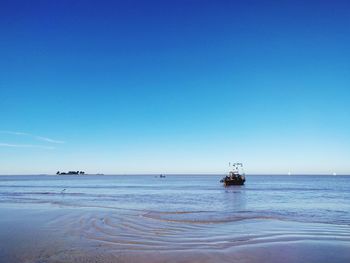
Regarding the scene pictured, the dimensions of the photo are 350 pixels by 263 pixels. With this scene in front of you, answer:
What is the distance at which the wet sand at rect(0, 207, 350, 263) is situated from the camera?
9656 mm

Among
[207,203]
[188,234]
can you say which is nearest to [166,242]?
[188,234]

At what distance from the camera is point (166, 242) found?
12000 mm

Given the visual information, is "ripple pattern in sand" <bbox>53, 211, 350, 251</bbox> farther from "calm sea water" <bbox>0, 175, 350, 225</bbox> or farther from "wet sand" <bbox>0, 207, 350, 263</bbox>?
"calm sea water" <bbox>0, 175, 350, 225</bbox>

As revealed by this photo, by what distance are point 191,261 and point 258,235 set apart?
5673mm

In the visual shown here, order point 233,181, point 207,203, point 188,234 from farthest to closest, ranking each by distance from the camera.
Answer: point 233,181, point 207,203, point 188,234

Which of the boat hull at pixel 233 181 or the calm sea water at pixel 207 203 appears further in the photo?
the boat hull at pixel 233 181

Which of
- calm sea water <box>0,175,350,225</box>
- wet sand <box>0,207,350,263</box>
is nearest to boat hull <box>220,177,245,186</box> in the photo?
calm sea water <box>0,175,350,225</box>

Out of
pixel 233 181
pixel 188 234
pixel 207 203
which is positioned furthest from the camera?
pixel 233 181

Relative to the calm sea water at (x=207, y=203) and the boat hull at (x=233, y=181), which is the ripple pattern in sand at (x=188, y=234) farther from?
the boat hull at (x=233, y=181)

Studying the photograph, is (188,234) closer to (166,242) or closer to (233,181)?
(166,242)

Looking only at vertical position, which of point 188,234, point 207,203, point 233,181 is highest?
point 233,181

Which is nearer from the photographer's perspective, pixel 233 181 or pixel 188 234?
pixel 188 234

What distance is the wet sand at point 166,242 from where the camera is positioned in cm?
966

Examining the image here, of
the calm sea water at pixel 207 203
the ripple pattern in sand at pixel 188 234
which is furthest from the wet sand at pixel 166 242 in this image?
the calm sea water at pixel 207 203
